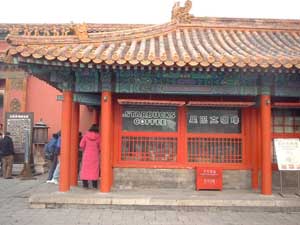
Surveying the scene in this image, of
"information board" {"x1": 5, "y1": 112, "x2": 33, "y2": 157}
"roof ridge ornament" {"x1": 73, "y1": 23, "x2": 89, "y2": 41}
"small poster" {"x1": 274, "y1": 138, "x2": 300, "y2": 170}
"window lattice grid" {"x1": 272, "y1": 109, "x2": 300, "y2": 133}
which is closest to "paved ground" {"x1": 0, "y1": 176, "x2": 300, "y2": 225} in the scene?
"small poster" {"x1": 274, "y1": 138, "x2": 300, "y2": 170}

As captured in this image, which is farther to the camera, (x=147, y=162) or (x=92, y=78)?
(x=147, y=162)

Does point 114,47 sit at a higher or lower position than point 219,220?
higher

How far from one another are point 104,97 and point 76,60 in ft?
4.22

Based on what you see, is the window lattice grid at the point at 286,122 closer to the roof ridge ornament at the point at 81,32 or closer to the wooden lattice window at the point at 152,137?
the wooden lattice window at the point at 152,137

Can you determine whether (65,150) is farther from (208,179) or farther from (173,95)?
(208,179)

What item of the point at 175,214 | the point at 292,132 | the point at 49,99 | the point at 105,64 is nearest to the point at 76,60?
the point at 105,64

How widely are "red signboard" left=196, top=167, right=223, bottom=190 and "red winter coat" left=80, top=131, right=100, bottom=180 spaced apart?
244 centimetres

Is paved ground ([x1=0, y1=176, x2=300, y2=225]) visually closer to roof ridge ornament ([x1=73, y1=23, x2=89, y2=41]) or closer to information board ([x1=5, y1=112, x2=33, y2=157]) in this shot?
roof ridge ornament ([x1=73, y1=23, x2=89, y2=41])

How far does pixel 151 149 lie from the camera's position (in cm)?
907

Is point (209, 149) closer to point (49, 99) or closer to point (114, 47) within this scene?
point (114, 47)

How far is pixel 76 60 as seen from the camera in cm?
735

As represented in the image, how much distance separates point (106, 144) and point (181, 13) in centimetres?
452

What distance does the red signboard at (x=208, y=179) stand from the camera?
29.0ft

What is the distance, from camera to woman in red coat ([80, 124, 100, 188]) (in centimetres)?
898
